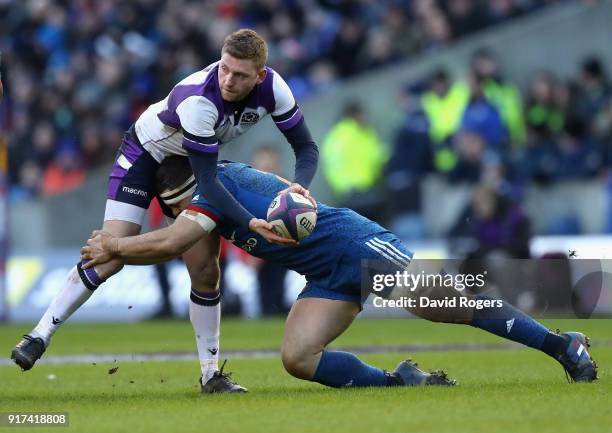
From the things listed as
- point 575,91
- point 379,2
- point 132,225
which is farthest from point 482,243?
point 132,225

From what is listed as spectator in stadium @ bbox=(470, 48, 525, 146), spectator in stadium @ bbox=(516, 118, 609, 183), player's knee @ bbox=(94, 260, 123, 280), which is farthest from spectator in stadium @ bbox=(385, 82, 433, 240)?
player's knee @ bbox=(94, 260, 123, 280)

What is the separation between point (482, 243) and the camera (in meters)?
16.8

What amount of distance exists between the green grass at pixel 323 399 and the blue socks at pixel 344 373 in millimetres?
91

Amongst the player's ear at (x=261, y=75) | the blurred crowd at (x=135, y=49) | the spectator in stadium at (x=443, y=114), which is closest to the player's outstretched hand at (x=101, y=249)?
the player's ear at (x=261, y=75)

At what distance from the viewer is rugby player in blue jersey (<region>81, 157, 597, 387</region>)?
27.0 ft

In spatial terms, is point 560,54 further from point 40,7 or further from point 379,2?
point 40,7

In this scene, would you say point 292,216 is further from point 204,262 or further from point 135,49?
point 135,49

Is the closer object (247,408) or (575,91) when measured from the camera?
(247,408)

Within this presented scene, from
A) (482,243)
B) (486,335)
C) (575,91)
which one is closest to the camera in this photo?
(486,335)

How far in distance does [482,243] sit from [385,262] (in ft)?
28.0

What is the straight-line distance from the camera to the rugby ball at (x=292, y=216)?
809 cm

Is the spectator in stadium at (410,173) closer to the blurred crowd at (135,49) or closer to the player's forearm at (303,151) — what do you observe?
the blurred crowd at (135,49)

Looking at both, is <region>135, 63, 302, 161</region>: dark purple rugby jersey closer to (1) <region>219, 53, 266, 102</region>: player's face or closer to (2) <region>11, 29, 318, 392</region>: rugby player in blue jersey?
(2) <region>11, 29, 318, 392</region>: rugby player in blue jersey

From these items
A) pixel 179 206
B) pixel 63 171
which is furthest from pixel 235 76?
pixel 63 171
